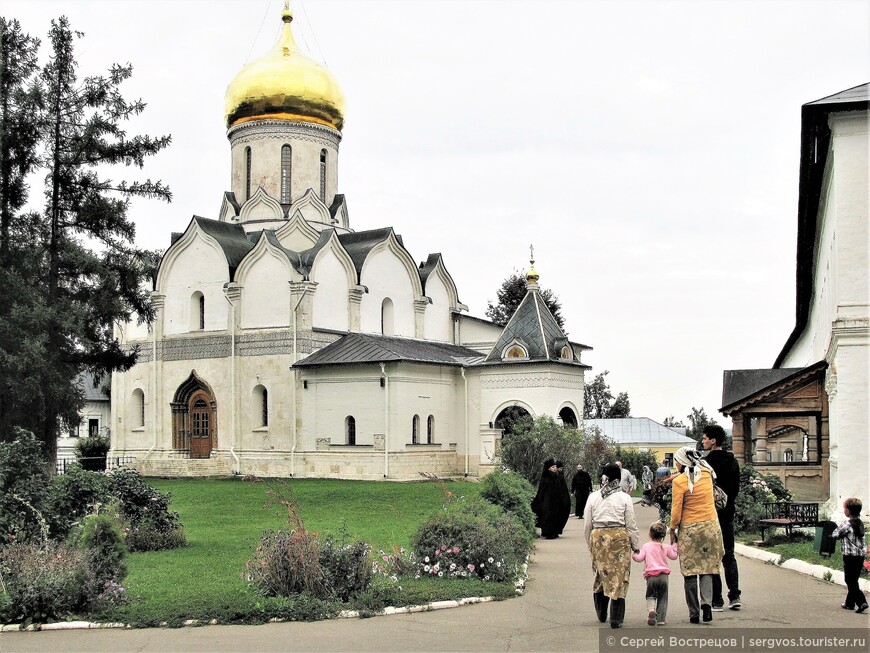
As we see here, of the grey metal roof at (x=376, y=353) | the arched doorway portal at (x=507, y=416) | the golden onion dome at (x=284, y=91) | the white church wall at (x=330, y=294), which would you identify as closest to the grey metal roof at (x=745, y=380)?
the arched doorway portal at (x=507, y=416)

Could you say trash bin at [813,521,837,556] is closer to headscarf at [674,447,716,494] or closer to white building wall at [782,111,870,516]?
white building wall at [782,111,870,516]

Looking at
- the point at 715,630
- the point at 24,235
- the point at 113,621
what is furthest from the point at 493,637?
the point at 24,235

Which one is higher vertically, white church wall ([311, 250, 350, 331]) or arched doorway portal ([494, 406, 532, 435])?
white church wall ([311, 250, 350, 331])

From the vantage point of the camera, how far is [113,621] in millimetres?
8008

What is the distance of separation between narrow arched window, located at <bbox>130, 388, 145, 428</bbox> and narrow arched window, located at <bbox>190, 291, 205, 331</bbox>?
3.08 meters

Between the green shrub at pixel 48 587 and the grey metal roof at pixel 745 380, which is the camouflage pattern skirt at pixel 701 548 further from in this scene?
the grey metal roof at pixel 745 380

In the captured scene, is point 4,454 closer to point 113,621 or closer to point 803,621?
point 113,621

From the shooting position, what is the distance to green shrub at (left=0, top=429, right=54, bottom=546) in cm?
1013

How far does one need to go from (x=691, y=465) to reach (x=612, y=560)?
96 centimetres

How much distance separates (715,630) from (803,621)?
0.84 m

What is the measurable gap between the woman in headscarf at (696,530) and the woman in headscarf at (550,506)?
7.10 metres

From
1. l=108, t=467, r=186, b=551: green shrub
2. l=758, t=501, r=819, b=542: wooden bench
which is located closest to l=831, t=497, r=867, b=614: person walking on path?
l=758, t=501, r=819, b=542: wooden bench

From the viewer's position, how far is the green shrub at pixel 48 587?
8156mm

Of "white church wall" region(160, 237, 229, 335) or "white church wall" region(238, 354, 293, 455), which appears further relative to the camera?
"white church wall" region(160, 237, 229, 335)
